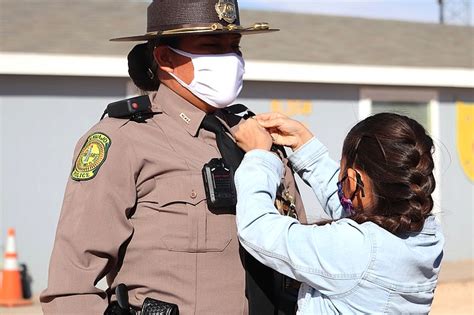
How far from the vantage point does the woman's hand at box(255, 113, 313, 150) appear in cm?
280

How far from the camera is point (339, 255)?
2.32 meters

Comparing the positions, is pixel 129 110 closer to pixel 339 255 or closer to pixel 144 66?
pixel 144 66

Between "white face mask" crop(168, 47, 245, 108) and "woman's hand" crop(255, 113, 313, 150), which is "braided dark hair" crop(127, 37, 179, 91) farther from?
"woman's hand" crop(255, 113, 313, 150)

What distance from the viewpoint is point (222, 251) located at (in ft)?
8.48

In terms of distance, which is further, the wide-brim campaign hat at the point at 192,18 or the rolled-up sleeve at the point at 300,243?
the wide-brim campaign hat at the point at 192,18

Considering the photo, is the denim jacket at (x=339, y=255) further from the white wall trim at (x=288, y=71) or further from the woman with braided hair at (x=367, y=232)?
the white wall trim at (x=288, y=71)

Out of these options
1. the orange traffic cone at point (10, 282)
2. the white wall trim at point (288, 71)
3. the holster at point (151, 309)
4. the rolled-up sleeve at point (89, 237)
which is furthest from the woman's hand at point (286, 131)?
the white wall trim at point (288, 71)

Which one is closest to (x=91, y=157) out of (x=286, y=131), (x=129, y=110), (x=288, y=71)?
(x=129, y=110)

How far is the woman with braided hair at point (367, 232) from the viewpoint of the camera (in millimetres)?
2334

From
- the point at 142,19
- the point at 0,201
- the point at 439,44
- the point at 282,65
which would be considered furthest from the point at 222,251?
the point at 439,44

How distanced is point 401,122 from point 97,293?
98cm

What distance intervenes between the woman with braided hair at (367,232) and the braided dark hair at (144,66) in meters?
0.60

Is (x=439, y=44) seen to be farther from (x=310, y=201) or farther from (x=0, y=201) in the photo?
(x=0, y=201)

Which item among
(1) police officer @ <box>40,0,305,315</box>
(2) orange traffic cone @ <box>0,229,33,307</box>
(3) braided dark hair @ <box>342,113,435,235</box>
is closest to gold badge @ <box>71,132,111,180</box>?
(1) police officer @ <box>40,0,305,315</box>
